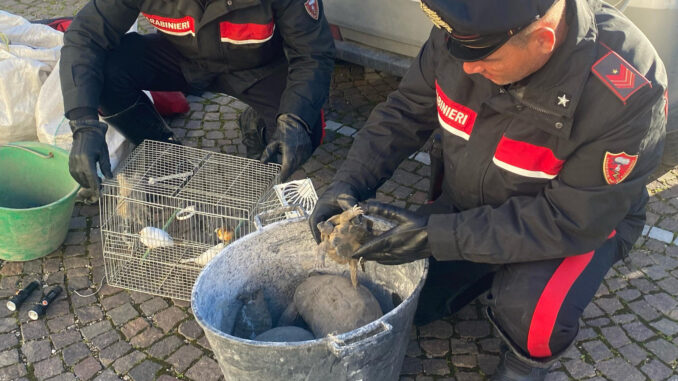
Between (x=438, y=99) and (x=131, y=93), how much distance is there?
231cm

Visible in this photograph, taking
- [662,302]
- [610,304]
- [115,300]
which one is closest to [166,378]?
[115,300]

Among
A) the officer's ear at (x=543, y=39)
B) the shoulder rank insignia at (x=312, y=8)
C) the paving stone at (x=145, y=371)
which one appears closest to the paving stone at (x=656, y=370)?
the officer's ear at (x=543, y=39)

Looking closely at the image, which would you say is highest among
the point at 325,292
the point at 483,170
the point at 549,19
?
the point at 549,19

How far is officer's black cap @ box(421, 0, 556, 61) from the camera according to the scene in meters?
2.04

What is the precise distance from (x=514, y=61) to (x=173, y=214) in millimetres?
2199

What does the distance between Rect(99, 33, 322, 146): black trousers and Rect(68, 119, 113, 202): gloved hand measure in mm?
537

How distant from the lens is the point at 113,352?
10.5 feet

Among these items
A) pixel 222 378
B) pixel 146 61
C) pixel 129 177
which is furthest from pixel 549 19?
pixel 146 61

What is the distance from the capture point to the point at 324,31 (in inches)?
153

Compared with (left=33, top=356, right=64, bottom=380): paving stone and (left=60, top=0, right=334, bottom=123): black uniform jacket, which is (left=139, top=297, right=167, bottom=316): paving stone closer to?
(left=33, top=356, right=64, bottom=380): paving stone

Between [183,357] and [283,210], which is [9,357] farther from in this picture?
[283,210]

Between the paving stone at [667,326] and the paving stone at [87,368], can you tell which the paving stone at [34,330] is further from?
the paving stone at [667,326]

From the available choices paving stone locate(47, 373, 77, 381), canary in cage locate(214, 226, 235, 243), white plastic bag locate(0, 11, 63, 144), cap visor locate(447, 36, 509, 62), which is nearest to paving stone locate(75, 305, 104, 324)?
paving stone locate(47, 373, 77, 381)

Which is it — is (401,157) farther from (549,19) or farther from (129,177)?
(129,177)
